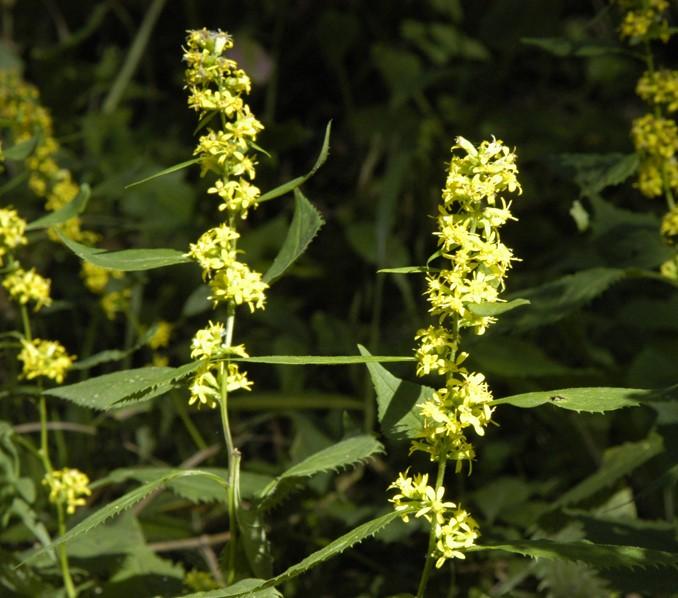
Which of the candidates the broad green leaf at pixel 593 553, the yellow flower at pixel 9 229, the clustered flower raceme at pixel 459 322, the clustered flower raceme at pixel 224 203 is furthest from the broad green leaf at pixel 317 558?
the yellow flower at pixel 9 229

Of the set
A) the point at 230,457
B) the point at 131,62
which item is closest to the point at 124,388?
the point at 230,457

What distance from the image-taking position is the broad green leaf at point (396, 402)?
5.28 ft

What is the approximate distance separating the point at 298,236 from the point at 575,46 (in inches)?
38.7

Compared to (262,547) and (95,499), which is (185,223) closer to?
(95,499)

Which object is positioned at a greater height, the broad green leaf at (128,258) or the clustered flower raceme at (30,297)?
the broad green leaf at (128,258)

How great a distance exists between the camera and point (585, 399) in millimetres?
1481

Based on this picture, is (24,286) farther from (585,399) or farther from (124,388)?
(585,399)

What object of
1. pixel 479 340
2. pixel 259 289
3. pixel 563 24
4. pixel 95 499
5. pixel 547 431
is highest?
pixel 563 24

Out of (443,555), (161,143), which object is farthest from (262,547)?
(161,143)

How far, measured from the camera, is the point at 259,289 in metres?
1.65

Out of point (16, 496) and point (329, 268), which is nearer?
point (16, 496)

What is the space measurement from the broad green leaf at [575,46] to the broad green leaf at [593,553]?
1.23 metres

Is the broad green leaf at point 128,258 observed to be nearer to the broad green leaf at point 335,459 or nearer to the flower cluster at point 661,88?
the broad green leaf at point 335,459

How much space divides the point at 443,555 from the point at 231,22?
381 cm
